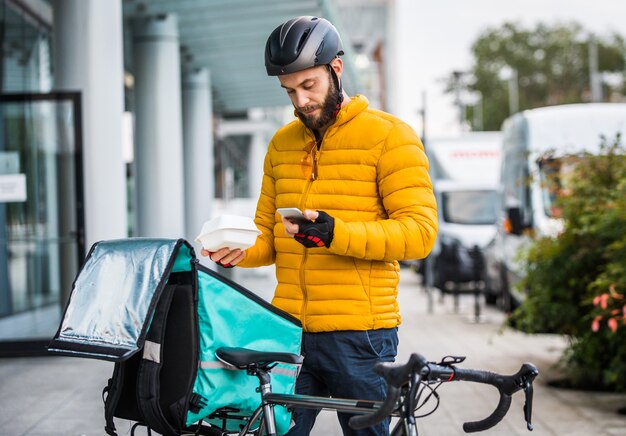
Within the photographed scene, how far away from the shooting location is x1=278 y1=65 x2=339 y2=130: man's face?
313 centimetres

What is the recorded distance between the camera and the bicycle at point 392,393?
2.49 meters

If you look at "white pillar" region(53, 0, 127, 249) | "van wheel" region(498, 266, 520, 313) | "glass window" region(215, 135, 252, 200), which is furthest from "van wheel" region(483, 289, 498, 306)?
"glass window" region(215, 135, 252, 200)

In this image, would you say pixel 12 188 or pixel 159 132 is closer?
pixel 12 188

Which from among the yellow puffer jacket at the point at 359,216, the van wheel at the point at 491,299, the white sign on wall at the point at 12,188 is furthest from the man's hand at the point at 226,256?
the van wheel at the point at 491,299

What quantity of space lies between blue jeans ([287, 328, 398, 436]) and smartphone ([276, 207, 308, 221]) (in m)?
0.43

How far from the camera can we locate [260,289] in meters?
19.3

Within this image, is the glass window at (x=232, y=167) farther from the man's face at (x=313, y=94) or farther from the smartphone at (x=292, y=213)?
the smartphone at (x=292, y=213)

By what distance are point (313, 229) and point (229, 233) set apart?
0.24 meters

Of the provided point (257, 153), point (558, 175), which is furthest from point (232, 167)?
point (558, 175)

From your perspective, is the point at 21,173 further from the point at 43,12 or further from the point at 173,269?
the point at 173,269

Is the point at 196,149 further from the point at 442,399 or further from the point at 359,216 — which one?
the point at 359,216

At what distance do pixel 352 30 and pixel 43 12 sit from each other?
78.8 metres

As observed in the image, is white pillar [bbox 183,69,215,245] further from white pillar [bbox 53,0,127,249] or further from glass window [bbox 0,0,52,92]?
white pillar [bbox 53,0,127,249]

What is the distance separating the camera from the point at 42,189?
38.4ft
